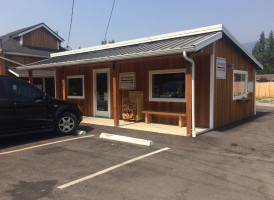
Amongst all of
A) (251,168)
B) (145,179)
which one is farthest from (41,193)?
(251,168)

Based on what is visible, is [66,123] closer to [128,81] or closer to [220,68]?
[128,81]

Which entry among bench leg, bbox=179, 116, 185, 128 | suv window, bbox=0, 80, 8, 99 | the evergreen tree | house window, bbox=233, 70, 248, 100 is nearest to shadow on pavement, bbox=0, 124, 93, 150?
suv window, bbox=0, 80, 8, 99

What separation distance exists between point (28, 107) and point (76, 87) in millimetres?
6025

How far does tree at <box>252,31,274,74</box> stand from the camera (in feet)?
283

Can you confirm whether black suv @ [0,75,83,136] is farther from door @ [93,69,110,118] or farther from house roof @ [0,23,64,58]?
house roof @ [0,23,64,58]

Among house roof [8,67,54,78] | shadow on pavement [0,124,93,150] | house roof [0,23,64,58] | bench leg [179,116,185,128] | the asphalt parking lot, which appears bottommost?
the asphalt parking lot

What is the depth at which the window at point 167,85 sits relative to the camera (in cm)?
883

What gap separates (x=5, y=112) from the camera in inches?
235

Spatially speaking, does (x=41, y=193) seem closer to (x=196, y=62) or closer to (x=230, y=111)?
(x=196, y=62)

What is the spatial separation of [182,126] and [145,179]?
4863mm

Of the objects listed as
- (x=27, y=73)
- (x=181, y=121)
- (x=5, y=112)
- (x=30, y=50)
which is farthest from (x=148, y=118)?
(x=30, y=50)

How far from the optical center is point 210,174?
165 inches

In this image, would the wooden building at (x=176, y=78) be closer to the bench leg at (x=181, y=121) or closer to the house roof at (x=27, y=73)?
the bench leg at (x=181, y=121)

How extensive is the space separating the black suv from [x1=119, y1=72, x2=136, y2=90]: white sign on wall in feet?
10.9
